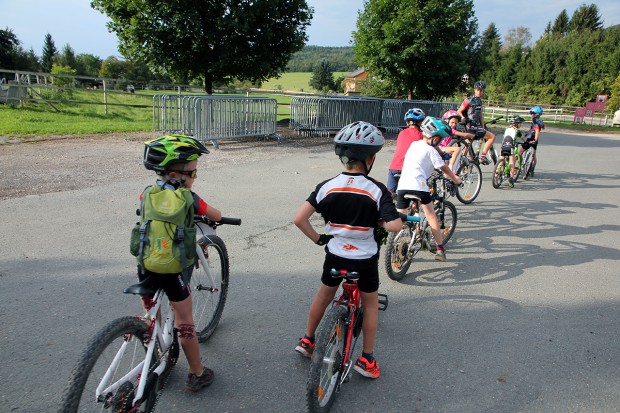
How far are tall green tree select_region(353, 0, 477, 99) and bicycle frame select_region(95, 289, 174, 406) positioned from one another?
18.9 metres

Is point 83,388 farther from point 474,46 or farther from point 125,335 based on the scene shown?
point 474,46

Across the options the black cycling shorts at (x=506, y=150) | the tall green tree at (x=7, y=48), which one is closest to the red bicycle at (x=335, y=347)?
the black cycling shorts at (x=506, y=150)

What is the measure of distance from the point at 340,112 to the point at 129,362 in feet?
49.9

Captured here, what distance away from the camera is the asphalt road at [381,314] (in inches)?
119

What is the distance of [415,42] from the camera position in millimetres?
19266

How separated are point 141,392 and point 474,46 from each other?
2411 centimetres

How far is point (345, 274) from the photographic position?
2.78 m

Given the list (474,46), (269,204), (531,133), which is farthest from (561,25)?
(269,204)

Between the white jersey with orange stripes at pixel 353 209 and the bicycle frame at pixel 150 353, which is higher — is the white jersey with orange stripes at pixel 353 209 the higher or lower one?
the higher one

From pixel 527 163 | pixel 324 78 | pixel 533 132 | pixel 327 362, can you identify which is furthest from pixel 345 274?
pixel 324 78

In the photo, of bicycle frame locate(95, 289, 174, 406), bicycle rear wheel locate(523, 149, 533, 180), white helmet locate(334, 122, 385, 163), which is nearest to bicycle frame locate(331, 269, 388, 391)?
white helmet locate(334, 122, 385, 163)

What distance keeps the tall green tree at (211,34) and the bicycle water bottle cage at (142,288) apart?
12.4 m

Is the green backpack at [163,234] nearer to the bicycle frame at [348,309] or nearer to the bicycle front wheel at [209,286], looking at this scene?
the bicycle front wheel at [209,286]

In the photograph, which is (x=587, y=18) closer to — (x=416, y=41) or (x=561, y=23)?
(x=561, y=23)
